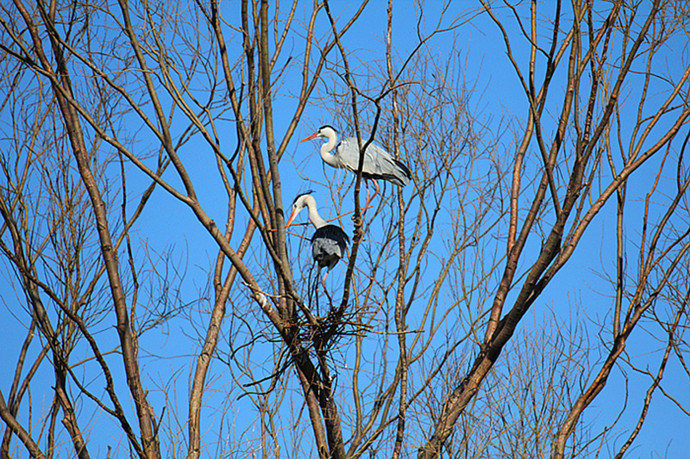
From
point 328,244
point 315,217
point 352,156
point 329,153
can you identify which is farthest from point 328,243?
point 329,153

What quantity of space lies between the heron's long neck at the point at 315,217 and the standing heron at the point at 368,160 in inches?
19.5

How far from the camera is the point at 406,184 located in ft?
18.5

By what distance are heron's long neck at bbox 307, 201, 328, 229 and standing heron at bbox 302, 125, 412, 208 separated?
49 centimetres

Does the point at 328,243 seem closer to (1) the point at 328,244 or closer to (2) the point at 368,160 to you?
(1) the point at 328,244

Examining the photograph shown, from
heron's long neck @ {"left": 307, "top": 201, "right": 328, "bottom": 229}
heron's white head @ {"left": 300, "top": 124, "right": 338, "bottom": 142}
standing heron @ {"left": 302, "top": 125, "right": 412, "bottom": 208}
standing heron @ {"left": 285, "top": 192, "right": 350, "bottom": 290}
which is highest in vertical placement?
heron's white head @ {"left": 300, "top": 124, "right": 338, "bottom": 142}

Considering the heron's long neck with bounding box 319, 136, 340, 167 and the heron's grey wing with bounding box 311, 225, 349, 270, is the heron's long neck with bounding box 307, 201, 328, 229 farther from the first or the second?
the heron's long neck with bounding box 319, 136, 340, 167

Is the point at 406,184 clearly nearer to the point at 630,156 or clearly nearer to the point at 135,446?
the point at 630,156

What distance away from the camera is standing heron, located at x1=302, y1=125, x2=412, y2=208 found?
5410 millimetres

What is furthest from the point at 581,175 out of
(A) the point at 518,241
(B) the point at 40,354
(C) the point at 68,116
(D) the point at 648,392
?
(B) the point at 40,354

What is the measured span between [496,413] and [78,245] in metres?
3.78

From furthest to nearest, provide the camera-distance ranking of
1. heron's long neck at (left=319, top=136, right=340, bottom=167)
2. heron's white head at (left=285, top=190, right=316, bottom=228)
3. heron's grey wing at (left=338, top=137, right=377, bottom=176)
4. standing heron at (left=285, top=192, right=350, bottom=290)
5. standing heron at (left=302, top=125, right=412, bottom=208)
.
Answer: heron's long neck at (left=319, top=136, right=340, bottom=167) → heron's grey wing at (left=338, top=137, right=377, bottom=176) → standing heron at (left=302, top=125, right=412, bottom=208) → heron's white head at (left=285, top=190, right=316, bottom=228) → standing heron at (left=285, top=192, right=350, bottom=290)

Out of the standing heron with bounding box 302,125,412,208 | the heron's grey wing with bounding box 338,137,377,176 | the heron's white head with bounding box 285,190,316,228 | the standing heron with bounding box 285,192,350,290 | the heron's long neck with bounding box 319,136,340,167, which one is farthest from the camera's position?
the heron's long neck with bounding box 319,136,340,167

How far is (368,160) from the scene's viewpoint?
18.6 feet

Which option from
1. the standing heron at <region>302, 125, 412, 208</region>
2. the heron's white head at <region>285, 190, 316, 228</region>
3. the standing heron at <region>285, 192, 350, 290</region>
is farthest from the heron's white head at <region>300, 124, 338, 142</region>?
the standing heron at <region>285, 192, 350, 290</region>
